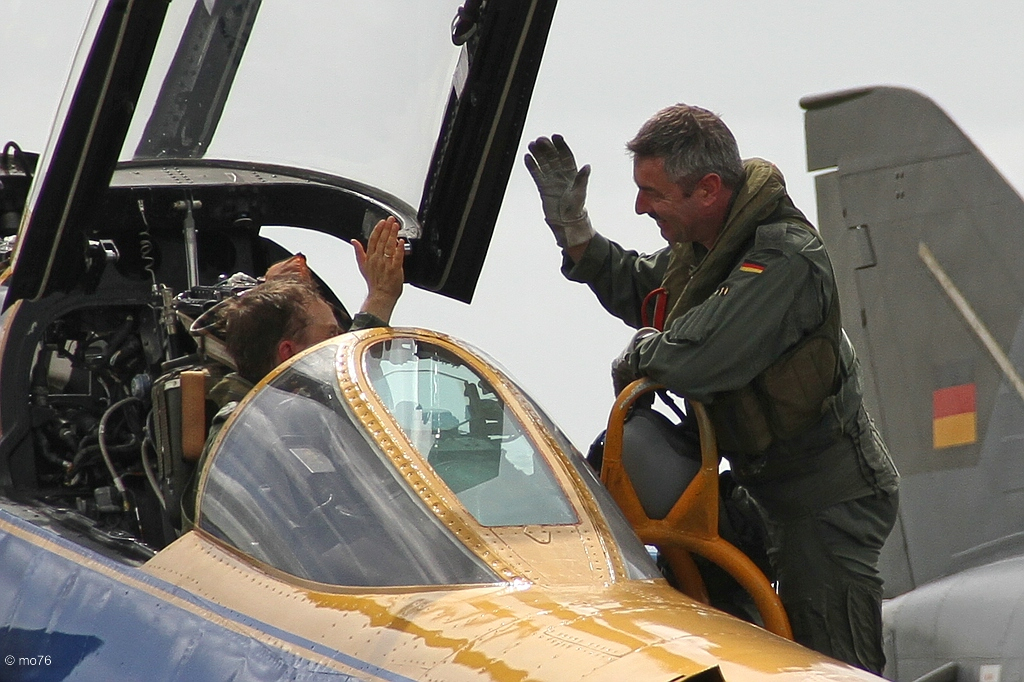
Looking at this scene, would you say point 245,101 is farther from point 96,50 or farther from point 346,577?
point 346,577

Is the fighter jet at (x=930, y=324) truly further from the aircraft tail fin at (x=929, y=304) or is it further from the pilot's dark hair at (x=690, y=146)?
the pilot's dark hair at (x=690, y=146)

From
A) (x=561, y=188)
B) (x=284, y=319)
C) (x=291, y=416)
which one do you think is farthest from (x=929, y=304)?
(x=291, y=416)

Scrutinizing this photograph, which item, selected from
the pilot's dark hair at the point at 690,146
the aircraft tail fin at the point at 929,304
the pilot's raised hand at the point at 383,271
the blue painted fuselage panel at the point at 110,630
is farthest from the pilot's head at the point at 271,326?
the aircraft tail fin at the point at 929,304

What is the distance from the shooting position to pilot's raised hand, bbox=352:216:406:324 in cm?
391

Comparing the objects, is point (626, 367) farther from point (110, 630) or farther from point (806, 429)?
point (110, 630)

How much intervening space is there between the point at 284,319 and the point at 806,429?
147 centimetres

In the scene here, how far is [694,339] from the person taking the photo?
3.69 m

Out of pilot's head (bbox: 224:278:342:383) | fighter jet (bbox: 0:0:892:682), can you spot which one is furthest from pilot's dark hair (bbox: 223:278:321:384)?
fighter jet (bbox: 0:0:892:682)

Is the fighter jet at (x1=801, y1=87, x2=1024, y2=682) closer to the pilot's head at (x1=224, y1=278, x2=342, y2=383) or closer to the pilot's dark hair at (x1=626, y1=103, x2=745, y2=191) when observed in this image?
the pilot's dark hair at (x1=626, y1=103, x2=745, y2=191)

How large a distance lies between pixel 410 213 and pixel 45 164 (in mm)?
1345

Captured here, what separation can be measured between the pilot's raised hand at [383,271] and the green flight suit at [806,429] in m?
0.71

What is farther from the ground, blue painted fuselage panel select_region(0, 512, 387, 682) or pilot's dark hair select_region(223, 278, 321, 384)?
pilot's dark hair select_region(223, 278, 321, 384)

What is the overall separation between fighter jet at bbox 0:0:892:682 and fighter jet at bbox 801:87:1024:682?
2.58 m

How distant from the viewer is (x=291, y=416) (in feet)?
10.9
